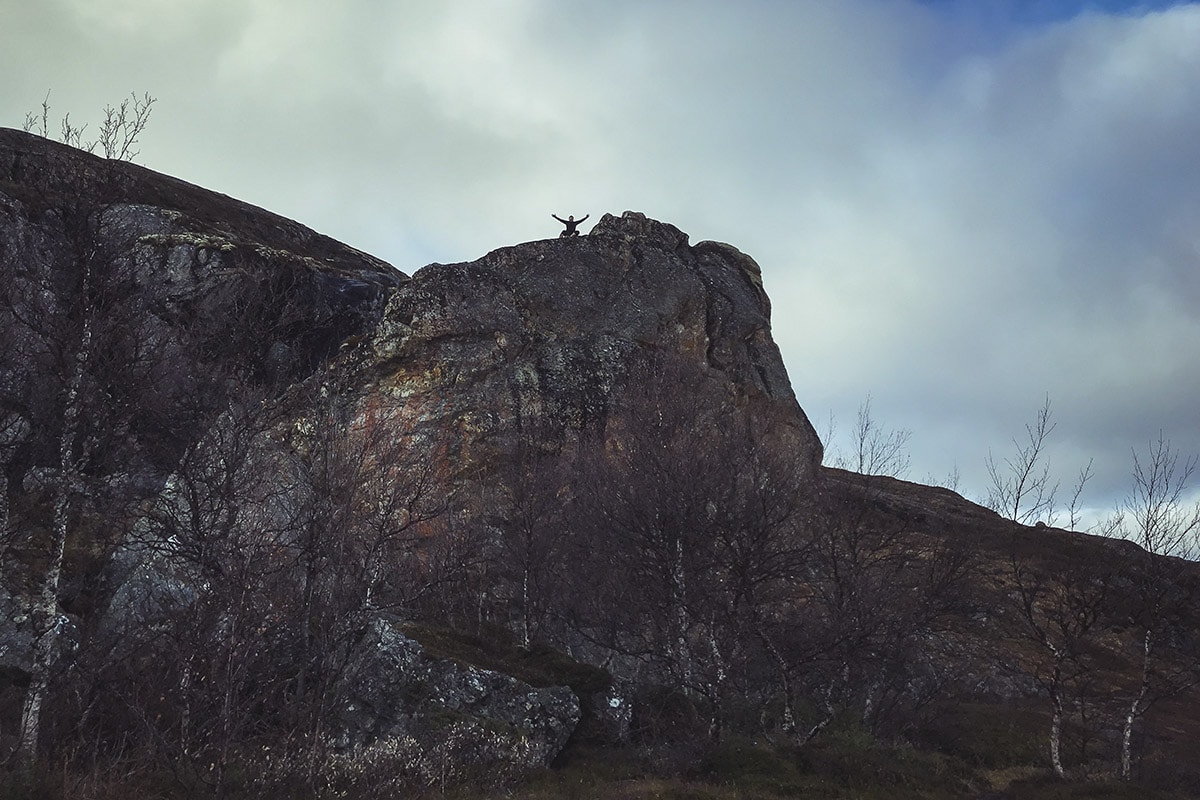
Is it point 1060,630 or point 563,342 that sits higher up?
point 563,342

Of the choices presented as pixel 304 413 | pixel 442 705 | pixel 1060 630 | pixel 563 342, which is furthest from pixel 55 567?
pixel 1060 630

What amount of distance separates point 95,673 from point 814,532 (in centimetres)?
2208

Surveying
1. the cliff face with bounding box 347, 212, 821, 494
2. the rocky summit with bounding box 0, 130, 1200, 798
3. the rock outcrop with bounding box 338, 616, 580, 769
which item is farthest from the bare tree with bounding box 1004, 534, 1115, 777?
the rock outcrop with bounding box 338, 616, 580, 769

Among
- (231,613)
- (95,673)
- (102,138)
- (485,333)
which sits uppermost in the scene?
(485,333)

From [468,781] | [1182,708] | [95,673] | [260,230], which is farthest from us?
[260,230]

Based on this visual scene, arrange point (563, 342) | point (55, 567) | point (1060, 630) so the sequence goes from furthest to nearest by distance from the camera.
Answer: point (1060, 630)
point (563, 342)
point (55, 567)

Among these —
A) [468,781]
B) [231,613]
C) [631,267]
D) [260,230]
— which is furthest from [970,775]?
[260,230]

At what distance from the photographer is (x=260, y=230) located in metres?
77.2

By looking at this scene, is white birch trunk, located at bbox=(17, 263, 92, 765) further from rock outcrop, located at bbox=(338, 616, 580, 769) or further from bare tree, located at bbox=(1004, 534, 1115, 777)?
bare tree, located at bbox=(1004, 534, 1115, 777)

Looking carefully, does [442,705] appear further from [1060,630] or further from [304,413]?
[1060,630]

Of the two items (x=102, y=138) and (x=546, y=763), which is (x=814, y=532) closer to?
(x=546, y=763)

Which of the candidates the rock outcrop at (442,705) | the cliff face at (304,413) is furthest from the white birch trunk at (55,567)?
the rock outcrop at (442,705)

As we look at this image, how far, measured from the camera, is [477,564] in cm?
3262

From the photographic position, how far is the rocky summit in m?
14.2
